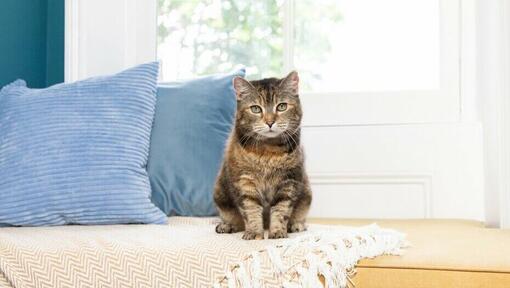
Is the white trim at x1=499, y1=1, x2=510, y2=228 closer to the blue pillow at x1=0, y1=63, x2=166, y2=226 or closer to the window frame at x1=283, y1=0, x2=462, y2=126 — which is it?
the window frame at x1=283, y1=0, x2=462, y2=126

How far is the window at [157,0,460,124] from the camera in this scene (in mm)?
2176

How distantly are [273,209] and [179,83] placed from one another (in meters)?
0.66

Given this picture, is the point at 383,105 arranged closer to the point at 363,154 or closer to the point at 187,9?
A: the point at 363,154

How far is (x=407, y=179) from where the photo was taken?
2.17m

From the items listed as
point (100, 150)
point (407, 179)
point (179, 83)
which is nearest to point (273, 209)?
point (100, 150)

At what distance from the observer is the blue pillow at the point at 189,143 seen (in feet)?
6.13

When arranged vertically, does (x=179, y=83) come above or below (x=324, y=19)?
below

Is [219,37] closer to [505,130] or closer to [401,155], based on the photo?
[401,155]

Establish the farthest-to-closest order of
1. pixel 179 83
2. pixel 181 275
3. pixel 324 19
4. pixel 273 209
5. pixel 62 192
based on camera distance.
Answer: pixel 324 19, pixel 179 83, pixel 62 192, pixel 273 209, pixel 181 275

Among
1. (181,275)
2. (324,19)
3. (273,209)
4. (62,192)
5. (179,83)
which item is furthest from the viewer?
(324,19)

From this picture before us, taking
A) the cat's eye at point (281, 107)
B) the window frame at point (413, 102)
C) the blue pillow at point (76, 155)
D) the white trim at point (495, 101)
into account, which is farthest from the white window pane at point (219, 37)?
the cat's eye at point (281, 107)

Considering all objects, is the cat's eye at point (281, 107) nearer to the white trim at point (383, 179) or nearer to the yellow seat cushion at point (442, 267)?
the yellow seat cushion at point (442, 267)

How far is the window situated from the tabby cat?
28.2 inches

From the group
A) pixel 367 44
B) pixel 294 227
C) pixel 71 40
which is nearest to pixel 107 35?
pixel 71 40
